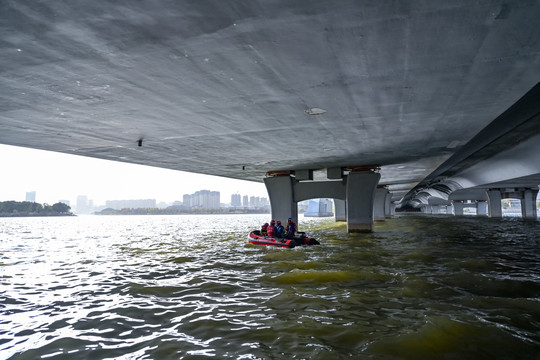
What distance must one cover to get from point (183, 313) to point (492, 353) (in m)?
6.74

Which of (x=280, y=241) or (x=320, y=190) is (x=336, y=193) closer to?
(x=320, y=190)

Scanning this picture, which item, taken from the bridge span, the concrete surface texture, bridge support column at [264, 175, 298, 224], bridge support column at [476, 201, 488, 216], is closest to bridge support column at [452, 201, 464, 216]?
bridge support column at [476, 201, 488, 216]

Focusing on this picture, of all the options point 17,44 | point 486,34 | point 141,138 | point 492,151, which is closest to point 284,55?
point 486,34

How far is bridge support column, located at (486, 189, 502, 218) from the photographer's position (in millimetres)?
63781

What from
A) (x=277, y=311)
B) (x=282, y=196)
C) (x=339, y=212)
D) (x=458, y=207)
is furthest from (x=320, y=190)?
(x=458, y=207)

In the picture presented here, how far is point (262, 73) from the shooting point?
919 cm

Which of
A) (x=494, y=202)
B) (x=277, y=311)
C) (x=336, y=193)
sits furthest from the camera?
(x=494, y=202)

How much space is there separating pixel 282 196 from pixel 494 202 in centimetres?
5364

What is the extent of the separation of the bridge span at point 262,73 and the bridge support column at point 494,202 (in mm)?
52826

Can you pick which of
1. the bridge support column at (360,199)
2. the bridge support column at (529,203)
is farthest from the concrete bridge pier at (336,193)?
the bridge support column at (529,203)

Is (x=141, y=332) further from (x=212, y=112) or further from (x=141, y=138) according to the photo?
(x=141, y=138)

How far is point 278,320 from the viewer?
24.8ft

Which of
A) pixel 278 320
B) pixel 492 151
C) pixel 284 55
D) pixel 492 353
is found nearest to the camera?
pixel 492 353

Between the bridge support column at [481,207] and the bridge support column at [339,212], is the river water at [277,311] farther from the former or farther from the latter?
the bridge support column at [481,207]
